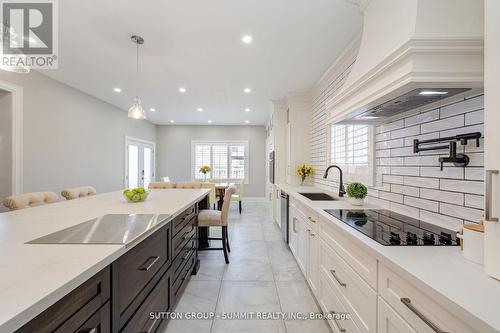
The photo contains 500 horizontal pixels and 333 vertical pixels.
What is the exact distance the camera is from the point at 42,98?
3.52 meters

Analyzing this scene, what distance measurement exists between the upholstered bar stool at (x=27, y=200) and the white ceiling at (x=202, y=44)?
177 cm

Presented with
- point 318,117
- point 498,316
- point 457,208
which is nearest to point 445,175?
point 457,208

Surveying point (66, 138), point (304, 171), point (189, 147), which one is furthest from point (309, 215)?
point (189, 147)

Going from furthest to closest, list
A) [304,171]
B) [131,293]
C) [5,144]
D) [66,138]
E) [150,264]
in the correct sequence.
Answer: [66,138]
[304,171]
[5,144]
[150,264]
[131,293]

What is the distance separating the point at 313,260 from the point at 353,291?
80 cm

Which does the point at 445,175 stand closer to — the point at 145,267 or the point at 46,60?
the point at 145,267

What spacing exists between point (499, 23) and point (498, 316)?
94cm

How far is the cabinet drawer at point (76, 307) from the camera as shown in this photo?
2.12 feet

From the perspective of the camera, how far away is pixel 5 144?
3043 millimetres

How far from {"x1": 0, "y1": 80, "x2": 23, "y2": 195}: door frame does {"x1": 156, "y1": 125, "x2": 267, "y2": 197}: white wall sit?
192 inches

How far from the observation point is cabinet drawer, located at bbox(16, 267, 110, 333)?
646 millimetres

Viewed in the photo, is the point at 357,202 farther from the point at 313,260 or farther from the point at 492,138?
the point at 492,138

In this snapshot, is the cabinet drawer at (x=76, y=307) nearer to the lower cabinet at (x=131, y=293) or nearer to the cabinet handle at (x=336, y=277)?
the lower cabinet at (x=131, y=293)

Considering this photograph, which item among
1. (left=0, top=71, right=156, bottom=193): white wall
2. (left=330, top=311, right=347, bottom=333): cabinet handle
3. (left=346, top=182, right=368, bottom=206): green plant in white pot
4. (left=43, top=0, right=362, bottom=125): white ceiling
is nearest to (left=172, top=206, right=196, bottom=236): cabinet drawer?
(left=330, top=311, right=347, bottom=333): cabinet handle
